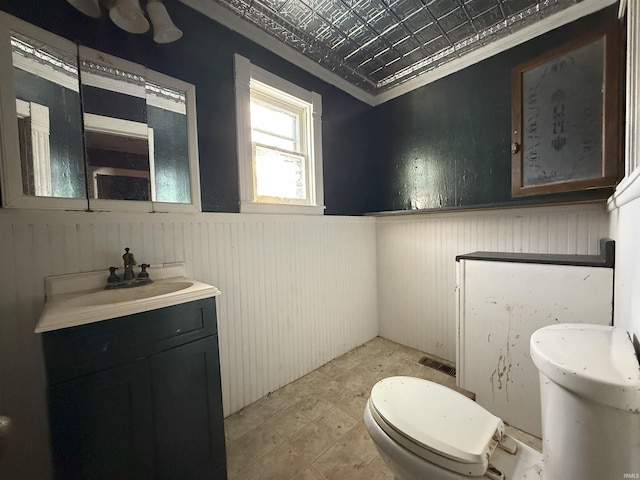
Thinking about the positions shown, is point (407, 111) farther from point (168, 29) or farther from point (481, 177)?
point (168, 29)

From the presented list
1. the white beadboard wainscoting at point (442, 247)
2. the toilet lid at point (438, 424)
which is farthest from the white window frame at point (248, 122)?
the toilet lid at point (438, 424)

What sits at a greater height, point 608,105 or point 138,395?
point 608,105

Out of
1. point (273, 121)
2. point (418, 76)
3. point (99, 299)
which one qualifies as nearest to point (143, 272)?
point (99, 299)

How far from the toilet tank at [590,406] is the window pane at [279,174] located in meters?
1.78

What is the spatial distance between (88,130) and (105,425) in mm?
1332

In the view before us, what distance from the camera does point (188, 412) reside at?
1.09 m

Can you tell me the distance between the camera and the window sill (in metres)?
1.75

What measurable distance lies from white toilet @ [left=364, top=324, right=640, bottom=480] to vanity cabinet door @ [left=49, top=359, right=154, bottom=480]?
91 cm

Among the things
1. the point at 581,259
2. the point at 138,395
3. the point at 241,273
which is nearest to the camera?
the point at 138,395

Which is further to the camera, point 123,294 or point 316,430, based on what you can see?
point 316,430

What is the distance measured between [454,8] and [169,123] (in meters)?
2.01

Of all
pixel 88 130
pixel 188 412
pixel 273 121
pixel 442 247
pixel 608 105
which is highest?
pixel 273 121

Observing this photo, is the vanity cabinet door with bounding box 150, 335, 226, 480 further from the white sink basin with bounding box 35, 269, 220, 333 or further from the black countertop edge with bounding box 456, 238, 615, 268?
the black countertop edge with bounding box 456, 238, 615, 268

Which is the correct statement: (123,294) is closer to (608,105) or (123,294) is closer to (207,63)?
(207,63)
